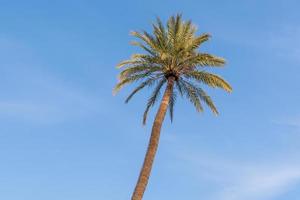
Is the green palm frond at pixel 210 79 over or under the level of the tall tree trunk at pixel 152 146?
over

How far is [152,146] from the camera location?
111 ft

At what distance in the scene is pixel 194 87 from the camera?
3819 centimetres

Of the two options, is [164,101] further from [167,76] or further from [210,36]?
[210,36]

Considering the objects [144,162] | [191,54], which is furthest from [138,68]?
[144,162]

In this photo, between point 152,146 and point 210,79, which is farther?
point 210,79

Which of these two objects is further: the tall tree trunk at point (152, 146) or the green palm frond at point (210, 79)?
the green palm frond at point (210, 79)

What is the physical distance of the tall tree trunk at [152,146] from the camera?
3173 cm

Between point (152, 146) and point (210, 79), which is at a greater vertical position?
point (210, 79)

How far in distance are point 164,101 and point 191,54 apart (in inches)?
163

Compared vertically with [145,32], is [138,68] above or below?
below

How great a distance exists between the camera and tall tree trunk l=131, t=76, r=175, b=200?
3173 cm

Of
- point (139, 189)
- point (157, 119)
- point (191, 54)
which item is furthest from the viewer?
point (191, 54)

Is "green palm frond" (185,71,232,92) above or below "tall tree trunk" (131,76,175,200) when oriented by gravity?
above

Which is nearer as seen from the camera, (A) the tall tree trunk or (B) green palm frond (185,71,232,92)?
(A) the tall tree trunk
